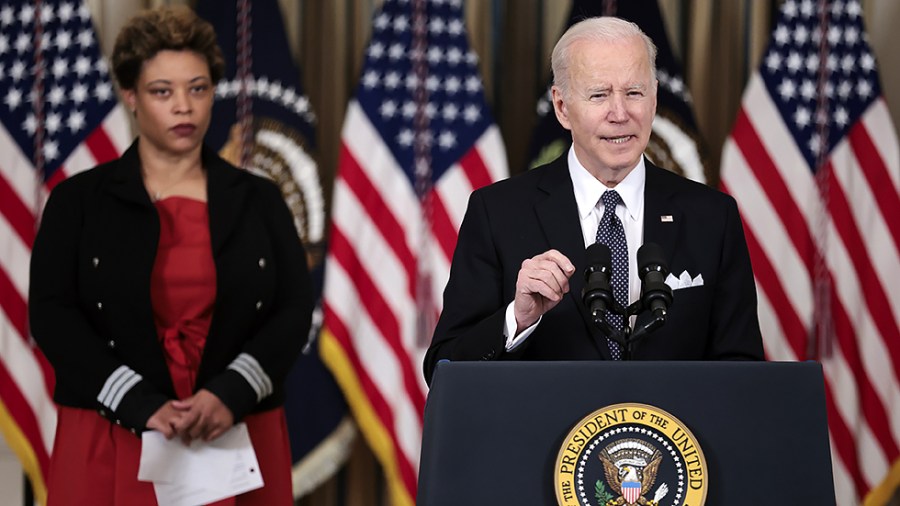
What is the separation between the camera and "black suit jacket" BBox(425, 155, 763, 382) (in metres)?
1.99

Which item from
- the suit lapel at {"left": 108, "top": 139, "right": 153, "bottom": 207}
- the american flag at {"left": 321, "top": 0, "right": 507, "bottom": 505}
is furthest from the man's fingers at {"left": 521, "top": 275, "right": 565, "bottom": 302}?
the american flag at {"left": 321, "top": 0, "right": 507, "bottom": 505}

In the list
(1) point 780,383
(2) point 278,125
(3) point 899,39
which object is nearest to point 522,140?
(2) point 278,125

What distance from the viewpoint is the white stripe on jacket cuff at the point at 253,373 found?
108 inches

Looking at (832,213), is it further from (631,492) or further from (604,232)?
(631,492)

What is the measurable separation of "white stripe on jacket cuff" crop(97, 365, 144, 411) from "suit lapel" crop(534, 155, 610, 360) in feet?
3.57

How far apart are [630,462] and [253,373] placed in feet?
4.62

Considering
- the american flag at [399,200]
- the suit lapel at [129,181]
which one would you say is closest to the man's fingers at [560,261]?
the suit lapel at [129,181]

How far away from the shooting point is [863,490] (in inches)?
160

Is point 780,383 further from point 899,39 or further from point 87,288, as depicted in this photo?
point 899,39

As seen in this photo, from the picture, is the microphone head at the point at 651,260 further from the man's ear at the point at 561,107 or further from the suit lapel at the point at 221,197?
the suit lapel at the point at 221,197

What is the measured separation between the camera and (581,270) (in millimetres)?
1982

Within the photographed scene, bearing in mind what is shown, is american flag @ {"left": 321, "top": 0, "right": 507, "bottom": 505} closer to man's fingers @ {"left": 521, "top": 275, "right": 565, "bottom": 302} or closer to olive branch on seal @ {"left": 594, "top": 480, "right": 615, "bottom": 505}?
man's fingers @ {"left": 521, "top": 275, "right": 565, "bottom": 302}

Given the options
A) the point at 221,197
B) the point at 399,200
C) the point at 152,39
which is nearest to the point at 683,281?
the point at 221,197

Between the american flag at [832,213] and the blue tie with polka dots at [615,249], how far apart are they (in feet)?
7.09
